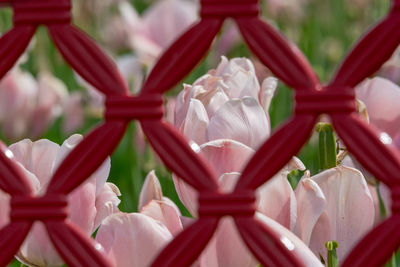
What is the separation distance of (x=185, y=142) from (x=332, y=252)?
87mm

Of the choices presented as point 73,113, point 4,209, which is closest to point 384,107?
point 4,209

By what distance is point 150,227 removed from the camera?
1.45 ft

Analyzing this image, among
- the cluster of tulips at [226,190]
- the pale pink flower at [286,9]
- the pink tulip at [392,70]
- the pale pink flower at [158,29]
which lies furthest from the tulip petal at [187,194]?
the pale pink flower at [286,9]

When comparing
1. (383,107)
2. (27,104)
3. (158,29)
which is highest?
(383,107)

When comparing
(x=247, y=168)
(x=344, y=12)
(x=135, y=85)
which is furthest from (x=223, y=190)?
(x=344, y=12)

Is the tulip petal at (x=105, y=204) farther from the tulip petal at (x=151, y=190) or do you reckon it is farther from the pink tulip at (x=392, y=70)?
the pink tulip at (x=392, y=70)

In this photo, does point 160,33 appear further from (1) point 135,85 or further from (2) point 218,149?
(2) point 218,149

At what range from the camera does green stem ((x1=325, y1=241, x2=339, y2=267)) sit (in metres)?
0.45

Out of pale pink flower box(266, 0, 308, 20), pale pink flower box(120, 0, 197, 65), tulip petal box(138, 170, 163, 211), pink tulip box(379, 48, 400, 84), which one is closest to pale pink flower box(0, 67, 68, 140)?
pale pink flower box(120, 0, 197, 65)

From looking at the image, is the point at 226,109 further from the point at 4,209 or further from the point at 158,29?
the point at 158,29

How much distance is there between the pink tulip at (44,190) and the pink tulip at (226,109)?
5cm

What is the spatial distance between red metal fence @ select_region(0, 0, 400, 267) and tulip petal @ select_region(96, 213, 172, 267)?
11 millimetres

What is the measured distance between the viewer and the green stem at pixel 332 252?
45 centimetres

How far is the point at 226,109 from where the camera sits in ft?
1.56
